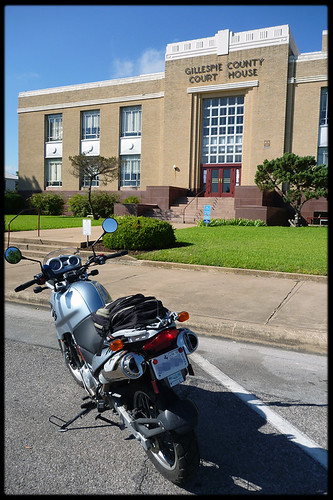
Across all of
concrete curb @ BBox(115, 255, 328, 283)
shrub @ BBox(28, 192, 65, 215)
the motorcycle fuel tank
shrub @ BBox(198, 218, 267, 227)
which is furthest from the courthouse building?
the motorcycle fuel tank

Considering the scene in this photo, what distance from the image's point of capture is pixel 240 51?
30609 millimetres

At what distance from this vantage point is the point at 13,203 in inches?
1416

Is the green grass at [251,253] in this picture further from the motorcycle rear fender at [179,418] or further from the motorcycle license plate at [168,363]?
the motorcycle rear fender at [179,418]

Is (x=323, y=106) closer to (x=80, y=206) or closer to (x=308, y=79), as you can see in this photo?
(x=308, y=79)

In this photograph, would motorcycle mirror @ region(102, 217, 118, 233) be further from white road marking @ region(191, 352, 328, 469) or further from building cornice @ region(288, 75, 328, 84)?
building cornice @ region(288, 75, 328, 84)

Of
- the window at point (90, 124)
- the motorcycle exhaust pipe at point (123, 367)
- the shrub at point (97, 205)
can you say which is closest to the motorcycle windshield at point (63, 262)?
the motorcycle exhaust pipe at point (123, 367)

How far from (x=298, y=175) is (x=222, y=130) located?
1165 centimetres

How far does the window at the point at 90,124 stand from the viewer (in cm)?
3806

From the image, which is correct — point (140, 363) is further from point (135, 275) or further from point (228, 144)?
point (228, 144)

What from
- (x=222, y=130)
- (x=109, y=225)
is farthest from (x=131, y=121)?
(x=109, y=225)

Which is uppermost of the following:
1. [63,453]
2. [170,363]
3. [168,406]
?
[170,363]

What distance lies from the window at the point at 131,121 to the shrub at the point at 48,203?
8.67 m

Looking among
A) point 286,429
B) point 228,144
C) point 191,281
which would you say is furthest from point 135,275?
point 228,144
